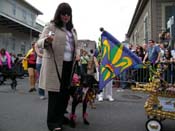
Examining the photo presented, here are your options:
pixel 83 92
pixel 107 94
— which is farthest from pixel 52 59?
pixel 107 94

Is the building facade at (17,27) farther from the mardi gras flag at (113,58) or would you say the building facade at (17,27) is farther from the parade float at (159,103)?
the parade float at (159,103)

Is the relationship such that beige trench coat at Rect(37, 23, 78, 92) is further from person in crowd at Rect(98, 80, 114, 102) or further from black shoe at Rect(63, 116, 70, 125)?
person in crowd at Rect(98, 80, 114, 102)

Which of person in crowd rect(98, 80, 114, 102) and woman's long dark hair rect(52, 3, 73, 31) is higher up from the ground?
woman's long dark hair rect(52, 3, 73, 31)

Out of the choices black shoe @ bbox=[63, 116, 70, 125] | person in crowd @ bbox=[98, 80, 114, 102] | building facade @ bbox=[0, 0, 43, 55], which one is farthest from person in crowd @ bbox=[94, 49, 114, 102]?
building facade @ bbox=[0, 0, 43, 55]

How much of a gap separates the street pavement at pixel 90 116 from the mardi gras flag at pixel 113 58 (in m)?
0.83

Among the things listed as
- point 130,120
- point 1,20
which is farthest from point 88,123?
point 1,20

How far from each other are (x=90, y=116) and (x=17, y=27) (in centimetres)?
2399

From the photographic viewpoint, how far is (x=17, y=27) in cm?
2988

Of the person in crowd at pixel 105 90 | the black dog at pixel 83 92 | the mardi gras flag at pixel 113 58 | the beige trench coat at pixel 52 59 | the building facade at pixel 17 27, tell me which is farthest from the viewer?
the building facade at pixel 17 27

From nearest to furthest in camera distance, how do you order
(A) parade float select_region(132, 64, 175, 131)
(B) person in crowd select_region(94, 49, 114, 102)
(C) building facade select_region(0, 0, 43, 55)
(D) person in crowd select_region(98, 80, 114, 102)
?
(A) parade float select_region(132, 64, 175, 131)
(B) person in crowd select_region(94, 49, 114, 102)
(D) person in crowd select_region(98, 80, 114, 102)
(C) building facade select_region(0, 0, 43, 55)

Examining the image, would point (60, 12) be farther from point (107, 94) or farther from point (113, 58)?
point (107, 94)

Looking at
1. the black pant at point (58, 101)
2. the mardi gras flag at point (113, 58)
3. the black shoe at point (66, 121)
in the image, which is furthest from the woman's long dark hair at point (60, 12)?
the black shoe at point (66, 121)

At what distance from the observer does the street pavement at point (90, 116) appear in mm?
6113

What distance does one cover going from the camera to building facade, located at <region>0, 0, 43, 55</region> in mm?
28106
